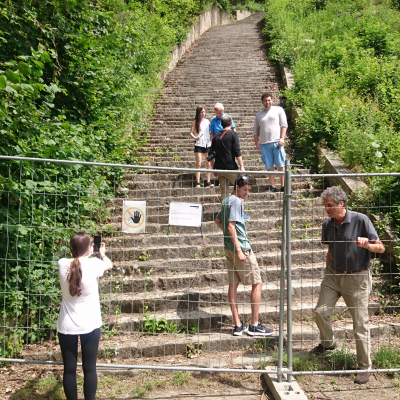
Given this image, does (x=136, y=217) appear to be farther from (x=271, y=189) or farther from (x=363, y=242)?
(x=271, y=189)

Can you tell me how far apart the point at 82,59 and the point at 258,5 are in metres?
32.6

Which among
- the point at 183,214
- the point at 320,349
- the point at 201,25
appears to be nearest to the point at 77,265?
the point at 183,214

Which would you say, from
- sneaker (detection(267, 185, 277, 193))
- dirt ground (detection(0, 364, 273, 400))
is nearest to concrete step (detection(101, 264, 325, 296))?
dirt ground (detection(0, 364, 273, 400))

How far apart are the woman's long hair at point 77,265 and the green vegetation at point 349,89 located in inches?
118

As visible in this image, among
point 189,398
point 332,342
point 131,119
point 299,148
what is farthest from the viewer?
point 131,119

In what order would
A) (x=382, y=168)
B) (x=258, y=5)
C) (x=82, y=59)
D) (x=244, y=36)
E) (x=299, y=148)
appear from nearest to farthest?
(x=382, y=168) < (x=82, y=59) < (x=299, y=148) < (x=244, y=36) < (x=258, y=5)

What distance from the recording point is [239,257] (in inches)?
178

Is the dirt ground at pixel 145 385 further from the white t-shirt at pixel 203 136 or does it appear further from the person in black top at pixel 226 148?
the white t-shirt at pixel 203 136

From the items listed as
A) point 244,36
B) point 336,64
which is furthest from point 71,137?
point 244,36

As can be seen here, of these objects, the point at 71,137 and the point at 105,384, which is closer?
the point at 105,384

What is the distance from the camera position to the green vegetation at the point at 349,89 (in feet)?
24.0

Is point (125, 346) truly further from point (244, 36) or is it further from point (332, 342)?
point (244, 36)

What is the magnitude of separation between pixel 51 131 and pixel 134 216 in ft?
7.04

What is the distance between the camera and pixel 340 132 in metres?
8.34
